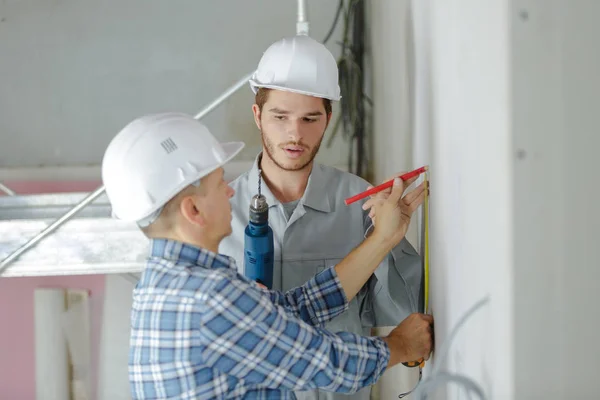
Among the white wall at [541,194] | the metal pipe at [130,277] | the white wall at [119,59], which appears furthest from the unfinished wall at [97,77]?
the white wall at [541,194]

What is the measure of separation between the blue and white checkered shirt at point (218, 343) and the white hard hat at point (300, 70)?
598mm

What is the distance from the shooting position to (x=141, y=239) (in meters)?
2.29

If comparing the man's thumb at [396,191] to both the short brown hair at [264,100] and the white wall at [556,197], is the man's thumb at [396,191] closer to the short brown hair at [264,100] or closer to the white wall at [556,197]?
the short brown hair at [264,100]

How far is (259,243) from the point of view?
1495mm

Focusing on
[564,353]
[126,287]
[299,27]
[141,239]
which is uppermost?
[299,27]

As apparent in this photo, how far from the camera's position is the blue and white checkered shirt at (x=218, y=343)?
3.21 ft

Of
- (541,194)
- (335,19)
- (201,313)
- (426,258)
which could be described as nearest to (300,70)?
(426,258)

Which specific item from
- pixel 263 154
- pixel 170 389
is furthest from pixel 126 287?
pixel 170 389

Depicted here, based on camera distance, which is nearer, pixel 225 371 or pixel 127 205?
pixel 225 371

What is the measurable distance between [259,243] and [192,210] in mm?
393

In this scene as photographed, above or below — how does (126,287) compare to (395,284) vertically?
below

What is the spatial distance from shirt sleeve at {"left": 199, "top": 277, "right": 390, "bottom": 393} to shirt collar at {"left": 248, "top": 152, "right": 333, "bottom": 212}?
0.58 metres

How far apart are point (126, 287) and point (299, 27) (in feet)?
5.41

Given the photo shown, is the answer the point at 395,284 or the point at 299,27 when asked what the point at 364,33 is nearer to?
the point at 299,27
